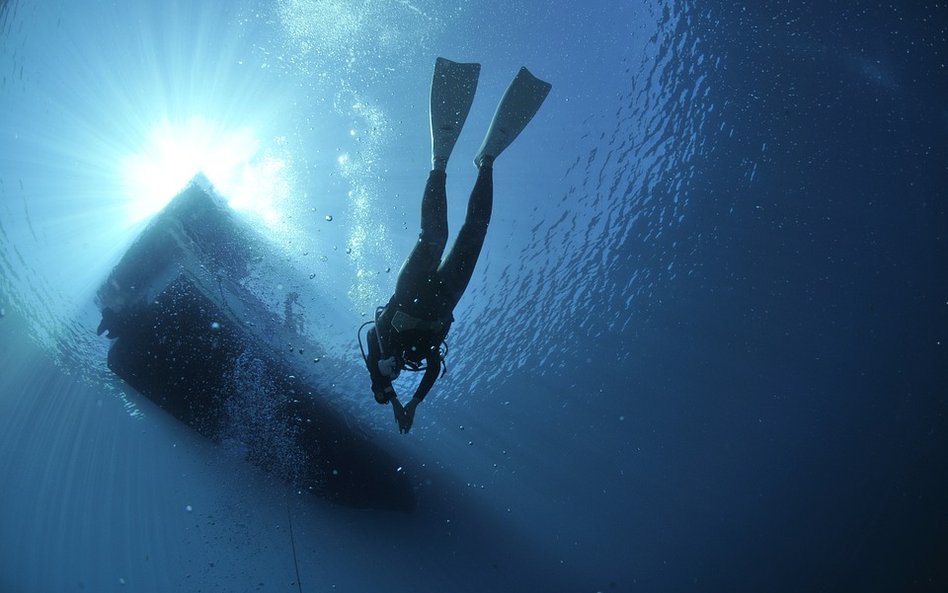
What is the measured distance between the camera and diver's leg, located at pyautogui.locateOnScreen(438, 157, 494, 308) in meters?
4.81

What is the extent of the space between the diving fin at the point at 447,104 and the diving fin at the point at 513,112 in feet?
1.42

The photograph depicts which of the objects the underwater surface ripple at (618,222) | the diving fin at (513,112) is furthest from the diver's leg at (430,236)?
the underwater surface ripple at (618,222)

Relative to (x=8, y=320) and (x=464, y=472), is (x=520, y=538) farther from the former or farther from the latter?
(x=8, y=320)

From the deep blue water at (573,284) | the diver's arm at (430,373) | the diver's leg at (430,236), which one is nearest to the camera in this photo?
the diver's leg at (430,236)

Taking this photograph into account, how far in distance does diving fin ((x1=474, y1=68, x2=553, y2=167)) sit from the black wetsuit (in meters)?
0.26

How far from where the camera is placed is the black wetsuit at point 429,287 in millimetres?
4609

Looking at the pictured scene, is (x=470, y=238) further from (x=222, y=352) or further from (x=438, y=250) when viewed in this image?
(x=222, y=352)

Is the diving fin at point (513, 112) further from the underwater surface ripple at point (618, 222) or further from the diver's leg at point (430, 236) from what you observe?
the underwater surface ripple at point (618, 222)

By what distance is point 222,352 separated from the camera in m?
12.6

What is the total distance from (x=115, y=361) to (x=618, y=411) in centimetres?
1926

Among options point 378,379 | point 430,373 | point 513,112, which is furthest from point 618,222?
point 378,379

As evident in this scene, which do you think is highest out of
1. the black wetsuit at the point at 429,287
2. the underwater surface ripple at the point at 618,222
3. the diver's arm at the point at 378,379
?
the underwater surface ripple at the point at 618,222

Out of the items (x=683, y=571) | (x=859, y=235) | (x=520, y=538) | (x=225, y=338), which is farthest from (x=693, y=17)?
(x=683, y=571)

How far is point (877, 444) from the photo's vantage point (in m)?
23.7
